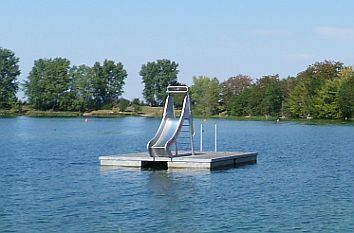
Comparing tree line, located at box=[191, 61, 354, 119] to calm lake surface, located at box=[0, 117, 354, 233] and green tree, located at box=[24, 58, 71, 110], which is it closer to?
green tree, located at box=[24, 58, 71, 110]

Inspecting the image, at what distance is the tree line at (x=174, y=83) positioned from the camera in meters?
121

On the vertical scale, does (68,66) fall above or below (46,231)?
above

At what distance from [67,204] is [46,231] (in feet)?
14.3

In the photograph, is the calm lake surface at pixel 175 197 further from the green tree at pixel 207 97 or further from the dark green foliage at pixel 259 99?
the green tree at pixel 207 97

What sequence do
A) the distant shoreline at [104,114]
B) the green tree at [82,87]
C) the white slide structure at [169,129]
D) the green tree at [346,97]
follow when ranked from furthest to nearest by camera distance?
the green tree at [82,87] → the distant shoreline at [104,114] → the green tree at [346,97] → the white slide structure at [169,129]

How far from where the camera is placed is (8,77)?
138625 mm

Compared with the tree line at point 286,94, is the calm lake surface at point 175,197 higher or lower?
lower

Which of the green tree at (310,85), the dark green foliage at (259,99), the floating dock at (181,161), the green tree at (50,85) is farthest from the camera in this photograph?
the green tree at (50,85)

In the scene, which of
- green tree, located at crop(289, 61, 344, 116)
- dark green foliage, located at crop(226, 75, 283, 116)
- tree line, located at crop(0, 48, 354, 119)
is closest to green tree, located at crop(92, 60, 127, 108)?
tree line, located at crop(0, 48, 354, 119)

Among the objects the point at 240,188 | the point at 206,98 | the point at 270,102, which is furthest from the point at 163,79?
the point at 240,188

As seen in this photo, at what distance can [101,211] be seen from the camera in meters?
22.5

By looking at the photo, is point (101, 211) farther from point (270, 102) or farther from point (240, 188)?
point (270, 102)

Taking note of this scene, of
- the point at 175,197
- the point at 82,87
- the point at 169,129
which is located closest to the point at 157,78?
the point at 82,87

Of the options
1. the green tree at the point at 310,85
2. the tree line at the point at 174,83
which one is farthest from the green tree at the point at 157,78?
the green tree at the point at 310,85
